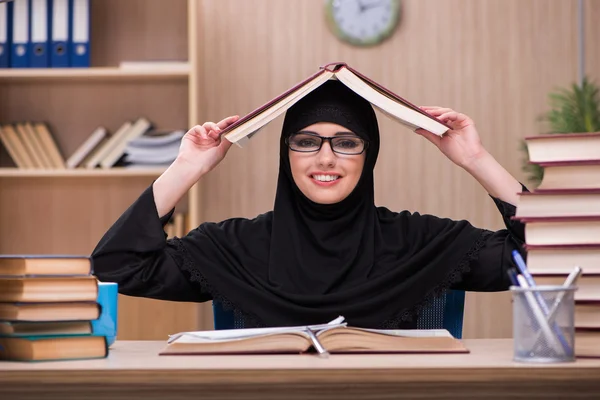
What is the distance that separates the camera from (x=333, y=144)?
6.48ft

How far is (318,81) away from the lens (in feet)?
5.16

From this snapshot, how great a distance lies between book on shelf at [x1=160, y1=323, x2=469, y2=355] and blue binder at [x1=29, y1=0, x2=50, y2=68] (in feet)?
8.96

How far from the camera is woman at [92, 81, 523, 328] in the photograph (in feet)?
6.19

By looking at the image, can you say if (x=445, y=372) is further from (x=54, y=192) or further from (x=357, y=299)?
(x=54, y=192)

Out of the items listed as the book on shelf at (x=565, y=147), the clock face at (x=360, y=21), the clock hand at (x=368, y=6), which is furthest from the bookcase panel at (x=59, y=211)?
the book on shelf at (x=565, y=147)

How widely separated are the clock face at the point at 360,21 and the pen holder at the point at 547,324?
3.00 meters

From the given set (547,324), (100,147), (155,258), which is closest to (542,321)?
(547,324)

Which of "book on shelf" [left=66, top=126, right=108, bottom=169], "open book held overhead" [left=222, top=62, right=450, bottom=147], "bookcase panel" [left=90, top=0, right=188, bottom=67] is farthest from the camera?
"bookcase panel" [left=90, top=0, right=188, bottom=67]

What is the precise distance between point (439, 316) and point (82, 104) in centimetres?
257

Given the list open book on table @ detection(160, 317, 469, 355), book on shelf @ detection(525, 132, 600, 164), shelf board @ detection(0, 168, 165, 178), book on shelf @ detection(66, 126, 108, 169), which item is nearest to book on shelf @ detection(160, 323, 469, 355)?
open book on table @ detection(160, 317, 469, 355)

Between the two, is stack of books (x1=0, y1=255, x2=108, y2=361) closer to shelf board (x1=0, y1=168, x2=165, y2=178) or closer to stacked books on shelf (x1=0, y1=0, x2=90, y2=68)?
shelf board (x1=0, y1=168, x2=165, y2=178)

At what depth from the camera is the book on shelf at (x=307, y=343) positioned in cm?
129

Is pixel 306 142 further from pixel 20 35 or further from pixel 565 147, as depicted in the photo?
pixel 20 35

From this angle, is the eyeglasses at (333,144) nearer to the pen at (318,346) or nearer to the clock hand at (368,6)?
the pen at (318,346)
